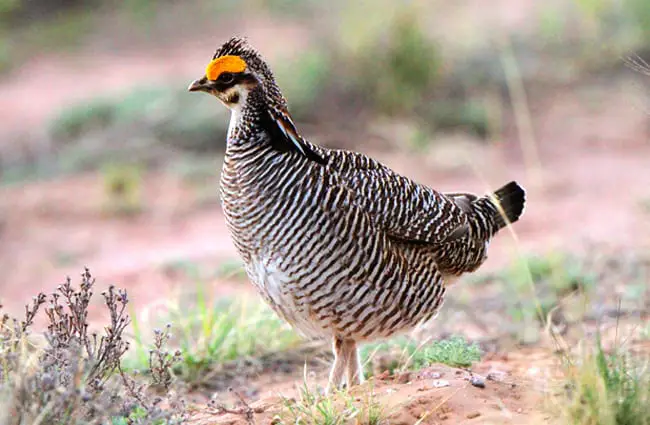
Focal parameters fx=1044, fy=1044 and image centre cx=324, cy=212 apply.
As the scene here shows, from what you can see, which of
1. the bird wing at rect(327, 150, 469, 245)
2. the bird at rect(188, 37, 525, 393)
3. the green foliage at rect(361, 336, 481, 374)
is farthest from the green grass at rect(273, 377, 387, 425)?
the bird wing at rect(327, 150, 469, 245)

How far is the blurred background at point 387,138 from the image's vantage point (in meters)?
8.45

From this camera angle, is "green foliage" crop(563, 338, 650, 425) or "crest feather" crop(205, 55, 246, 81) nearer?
"green foliage" crop(563, 338, 650, 425)

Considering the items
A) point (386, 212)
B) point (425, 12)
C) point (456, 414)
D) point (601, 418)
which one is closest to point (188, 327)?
point (386, 212)

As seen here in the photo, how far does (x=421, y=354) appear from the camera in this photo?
5367 mm

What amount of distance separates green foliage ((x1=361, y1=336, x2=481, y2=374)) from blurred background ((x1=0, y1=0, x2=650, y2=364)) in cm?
93

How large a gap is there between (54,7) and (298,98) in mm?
7625

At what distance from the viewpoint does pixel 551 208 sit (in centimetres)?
983

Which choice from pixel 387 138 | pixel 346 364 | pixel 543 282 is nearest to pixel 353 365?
pixel 346 364

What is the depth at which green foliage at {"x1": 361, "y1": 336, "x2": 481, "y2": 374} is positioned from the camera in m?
5.14

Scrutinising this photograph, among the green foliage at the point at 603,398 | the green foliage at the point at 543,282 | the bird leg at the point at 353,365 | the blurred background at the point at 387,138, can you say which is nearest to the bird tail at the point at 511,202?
the green foliage at the point at 543,282

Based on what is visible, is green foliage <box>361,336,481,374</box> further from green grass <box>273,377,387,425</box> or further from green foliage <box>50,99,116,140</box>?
green foliage <box>50,99,116,140</box>

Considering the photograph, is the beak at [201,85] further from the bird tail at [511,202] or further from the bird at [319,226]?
the bird tail at [511,202]

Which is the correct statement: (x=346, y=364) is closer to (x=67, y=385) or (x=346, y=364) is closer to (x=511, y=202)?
(x=511, y=202)

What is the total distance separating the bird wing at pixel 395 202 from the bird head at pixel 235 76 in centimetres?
48
